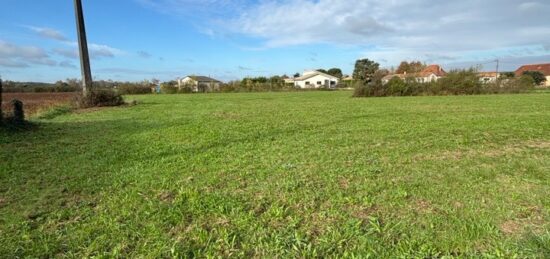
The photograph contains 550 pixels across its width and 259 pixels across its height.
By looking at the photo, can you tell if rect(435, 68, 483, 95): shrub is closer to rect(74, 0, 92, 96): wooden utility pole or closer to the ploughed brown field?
rect(74, 0, 92, 96): wooden utility pole

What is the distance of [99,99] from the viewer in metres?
17.4

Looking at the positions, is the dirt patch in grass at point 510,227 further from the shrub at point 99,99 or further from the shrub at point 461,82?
the shrub at point 461,82

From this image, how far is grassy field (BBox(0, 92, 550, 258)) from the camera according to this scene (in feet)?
8.32

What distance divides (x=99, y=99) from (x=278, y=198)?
55.0 ft

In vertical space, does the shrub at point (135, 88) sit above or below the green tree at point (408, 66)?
below

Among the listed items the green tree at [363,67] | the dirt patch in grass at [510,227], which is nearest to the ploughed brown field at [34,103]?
the dirt patch in grass at [510,227]

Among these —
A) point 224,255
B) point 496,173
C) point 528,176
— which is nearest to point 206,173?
point 224,255

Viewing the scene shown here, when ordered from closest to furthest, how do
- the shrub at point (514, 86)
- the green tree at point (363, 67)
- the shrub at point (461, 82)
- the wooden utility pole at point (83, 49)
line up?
1. the wooden utility pole at point (83, 49)
2. the shrub at point (461, 82)
3. the shrub at point (514, 86)
4. the green tree at point (363, 67)

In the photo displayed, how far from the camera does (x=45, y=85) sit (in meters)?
Result: 42.8

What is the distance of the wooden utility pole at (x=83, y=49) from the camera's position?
55.0ft

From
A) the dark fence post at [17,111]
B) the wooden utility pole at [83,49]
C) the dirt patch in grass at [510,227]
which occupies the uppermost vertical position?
the wooden utility pole at [83,49]

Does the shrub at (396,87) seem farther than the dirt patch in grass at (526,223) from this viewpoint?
Yes

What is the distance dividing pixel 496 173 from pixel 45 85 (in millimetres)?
50497

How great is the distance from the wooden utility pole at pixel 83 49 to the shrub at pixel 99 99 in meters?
0.26
